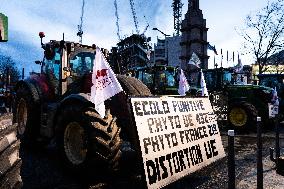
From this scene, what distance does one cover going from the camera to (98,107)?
14.5 ft

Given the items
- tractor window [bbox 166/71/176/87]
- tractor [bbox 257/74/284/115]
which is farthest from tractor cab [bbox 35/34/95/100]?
tractor [bbox 257/74/284/115]

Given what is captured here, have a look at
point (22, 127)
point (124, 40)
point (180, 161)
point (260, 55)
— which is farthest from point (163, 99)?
point (124, 40)

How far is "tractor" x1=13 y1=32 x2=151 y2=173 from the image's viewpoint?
4.99 meters

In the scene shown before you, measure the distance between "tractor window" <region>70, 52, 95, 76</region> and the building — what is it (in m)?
49.2

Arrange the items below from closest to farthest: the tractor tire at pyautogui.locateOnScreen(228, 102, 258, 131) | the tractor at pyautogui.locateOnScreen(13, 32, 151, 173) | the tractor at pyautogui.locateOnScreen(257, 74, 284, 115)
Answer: the tractor at pyautogui.locateOnScreen(13, 32, 151, 173) < the tractor tire at pyautogui.locateOnScreen(228, 102, 258, 131) < the tractor at pyautogui.locateOnScreen(257, 74, 284, 115)

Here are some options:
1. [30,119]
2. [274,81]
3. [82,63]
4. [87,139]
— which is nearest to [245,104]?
[274,81]

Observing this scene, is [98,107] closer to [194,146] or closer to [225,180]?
[194,146]

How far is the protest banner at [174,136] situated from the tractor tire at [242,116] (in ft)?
21.6

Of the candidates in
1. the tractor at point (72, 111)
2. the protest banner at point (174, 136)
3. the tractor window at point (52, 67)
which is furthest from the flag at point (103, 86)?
the tractor window at point (52, 67)

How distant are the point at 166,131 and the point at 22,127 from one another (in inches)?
205

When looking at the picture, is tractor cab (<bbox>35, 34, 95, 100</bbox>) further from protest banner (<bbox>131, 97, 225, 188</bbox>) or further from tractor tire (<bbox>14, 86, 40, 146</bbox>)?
protest banner (<bbox>131, 97, 225, 188</bbox>)

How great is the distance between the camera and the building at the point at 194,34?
56594mm

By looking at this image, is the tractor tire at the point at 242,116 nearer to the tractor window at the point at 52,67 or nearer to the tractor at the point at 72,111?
the tractor at the point at 72,111

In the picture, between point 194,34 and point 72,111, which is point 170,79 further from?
point 194,34
